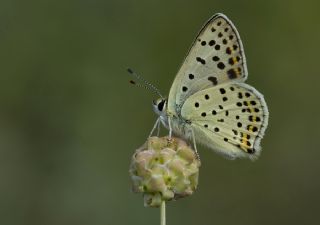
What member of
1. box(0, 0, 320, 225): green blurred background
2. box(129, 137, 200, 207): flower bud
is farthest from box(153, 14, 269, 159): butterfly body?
box(0, 0, 320, 225): green blurred background

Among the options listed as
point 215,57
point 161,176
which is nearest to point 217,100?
point 215,57

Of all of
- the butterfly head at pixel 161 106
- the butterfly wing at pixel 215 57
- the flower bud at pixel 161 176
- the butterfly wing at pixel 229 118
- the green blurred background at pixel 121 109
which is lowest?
the flower bud at pixel 161 176

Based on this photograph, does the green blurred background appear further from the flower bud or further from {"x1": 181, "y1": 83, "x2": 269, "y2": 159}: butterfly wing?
the flower bud

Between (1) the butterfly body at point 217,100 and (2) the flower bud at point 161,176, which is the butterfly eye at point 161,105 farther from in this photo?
(2) the flower bud at point 161,176

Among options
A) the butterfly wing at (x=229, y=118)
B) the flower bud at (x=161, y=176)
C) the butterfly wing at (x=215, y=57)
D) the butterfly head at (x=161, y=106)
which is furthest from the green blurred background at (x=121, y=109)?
the flower bud at (x=161, y=176)

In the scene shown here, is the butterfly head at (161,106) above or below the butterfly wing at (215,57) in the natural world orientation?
below
